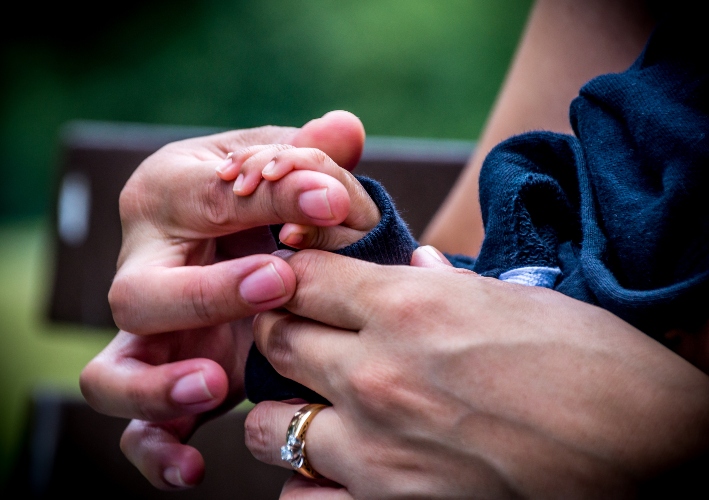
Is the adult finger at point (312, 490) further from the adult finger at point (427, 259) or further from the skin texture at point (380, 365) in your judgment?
the adult finger at point (427, 259)

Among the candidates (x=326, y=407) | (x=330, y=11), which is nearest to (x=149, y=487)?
(x=326, y=407)

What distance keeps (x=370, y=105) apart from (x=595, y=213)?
7.39ft

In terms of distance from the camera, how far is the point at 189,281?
42cm

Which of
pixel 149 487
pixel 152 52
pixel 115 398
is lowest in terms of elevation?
pixel 149 487

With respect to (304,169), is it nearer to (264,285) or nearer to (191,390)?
(264,285)

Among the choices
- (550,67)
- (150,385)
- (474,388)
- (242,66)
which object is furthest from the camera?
(242,66)

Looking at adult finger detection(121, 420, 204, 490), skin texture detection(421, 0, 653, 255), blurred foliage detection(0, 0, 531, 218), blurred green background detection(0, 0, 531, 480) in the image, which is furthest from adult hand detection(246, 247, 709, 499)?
blurred foliage detection(0, 0, 531, 218)

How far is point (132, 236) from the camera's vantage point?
1.67 ft

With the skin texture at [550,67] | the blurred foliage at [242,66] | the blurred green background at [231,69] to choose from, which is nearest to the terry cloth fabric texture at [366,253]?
the skin texture at [550,67]

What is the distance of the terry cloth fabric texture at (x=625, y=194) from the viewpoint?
0.35 m

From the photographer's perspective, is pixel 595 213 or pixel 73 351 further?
pixel 73 351

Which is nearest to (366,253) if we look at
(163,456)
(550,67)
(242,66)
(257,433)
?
(257,433)

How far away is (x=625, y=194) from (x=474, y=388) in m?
0.16

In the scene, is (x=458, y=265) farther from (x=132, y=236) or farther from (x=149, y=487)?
(x=149, y=487)
